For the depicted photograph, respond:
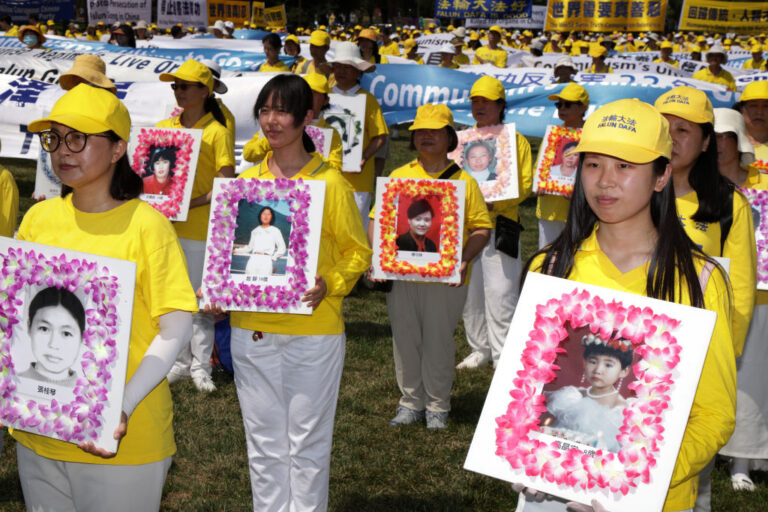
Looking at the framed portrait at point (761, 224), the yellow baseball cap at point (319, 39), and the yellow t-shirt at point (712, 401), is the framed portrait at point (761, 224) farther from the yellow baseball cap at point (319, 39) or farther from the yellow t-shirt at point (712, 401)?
the yellow baseball cap at point (319, 39)

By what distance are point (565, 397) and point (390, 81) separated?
1166cm

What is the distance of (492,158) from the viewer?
23.4ft

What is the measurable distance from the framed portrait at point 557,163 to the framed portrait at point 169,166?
3.24 metres

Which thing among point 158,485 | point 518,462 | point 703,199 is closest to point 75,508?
point 158,485

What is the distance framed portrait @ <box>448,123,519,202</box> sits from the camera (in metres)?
7.03

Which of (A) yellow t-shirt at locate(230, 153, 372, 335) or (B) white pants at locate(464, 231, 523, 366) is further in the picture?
(B) white pants at locate(464, 231, 523, 366)

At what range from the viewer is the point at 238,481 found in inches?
217

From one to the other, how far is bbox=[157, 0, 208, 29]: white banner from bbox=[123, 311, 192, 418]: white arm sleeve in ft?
97.0

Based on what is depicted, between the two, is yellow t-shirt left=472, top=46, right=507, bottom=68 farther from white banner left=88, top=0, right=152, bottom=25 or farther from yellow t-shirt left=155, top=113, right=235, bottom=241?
white banner left=88, top=0, right=152, bottom=25

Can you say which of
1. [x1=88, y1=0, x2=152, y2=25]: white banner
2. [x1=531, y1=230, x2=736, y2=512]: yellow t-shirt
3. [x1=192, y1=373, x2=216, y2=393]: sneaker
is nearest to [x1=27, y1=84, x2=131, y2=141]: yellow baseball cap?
[x1=531, y1=230, x2=736, y2=512]: yellow t-shirt

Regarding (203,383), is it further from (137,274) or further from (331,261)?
(137,274)

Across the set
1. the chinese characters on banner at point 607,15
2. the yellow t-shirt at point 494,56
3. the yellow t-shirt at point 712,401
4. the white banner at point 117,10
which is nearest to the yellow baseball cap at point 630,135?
the yellow t-shirt at point 712,401

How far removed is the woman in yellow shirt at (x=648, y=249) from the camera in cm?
256

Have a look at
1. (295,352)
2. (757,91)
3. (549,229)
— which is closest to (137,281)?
(295,352)
